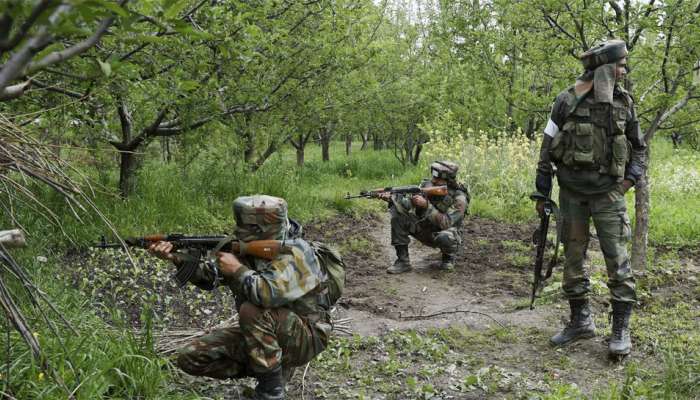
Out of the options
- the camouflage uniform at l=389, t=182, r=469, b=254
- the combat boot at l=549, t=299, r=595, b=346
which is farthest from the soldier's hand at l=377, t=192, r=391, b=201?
the combat boot at l=549, t=299, r=595, b=346

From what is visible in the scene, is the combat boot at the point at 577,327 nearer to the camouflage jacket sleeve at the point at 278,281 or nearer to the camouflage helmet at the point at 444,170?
the camouflage jacket sleeve at the point at 278,281

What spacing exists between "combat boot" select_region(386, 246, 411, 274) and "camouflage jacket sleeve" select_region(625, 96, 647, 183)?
2.93 m

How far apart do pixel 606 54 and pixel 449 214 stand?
3.03 meters

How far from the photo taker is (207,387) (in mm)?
3729

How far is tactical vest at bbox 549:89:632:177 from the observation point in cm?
434

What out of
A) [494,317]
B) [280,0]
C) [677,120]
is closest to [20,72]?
[494,317]

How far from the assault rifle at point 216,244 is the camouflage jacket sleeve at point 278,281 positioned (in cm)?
7

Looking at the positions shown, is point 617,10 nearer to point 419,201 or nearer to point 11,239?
point 419,201

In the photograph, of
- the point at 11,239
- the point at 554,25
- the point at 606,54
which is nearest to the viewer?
the point at 11,239

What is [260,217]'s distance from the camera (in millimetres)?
3473

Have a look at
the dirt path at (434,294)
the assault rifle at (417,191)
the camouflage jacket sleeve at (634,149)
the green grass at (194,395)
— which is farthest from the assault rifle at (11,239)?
the assault rifle at (417,191)

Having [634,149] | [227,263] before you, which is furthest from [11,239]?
[634,149]

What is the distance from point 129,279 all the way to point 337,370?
7.50 ft

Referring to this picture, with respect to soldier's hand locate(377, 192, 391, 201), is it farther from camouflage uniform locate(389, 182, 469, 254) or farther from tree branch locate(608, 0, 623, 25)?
tree branch locate(608, 0, 623, 25)
